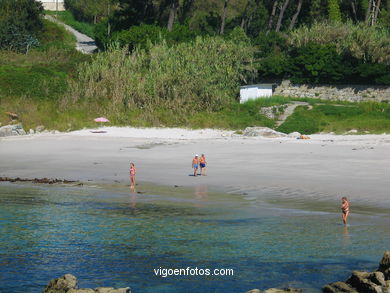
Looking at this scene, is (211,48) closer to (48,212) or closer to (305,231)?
(48,212)

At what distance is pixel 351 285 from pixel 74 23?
93502 mm

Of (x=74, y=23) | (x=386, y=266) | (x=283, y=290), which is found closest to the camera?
(x=386, y=266)

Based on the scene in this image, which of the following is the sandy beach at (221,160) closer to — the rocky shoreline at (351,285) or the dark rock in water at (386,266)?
the dark rock in water at (386,266)

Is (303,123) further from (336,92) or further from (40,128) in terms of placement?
(40,128)

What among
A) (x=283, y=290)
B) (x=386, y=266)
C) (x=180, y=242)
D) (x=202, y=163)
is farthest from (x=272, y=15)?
(x=386, y=266)

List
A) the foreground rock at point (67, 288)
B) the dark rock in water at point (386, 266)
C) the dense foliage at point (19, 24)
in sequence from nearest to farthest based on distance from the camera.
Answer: the foreground rock at point (67, 288) < the dark rock in water at point (386, 266) < the dense foliage at point (19, 24)

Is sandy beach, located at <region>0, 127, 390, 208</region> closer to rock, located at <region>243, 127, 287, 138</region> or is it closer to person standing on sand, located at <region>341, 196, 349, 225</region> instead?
rock, located at <region>243, 127, 287, 138</region>

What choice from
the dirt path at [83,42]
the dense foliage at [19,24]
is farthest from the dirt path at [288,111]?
the dirt path at [83,42]

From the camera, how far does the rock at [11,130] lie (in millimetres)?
48188

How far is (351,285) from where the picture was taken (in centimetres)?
1569

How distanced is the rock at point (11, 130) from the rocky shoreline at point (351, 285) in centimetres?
3434

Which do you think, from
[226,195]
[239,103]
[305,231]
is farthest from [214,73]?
[305,231]

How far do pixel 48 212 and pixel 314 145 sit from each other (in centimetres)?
1856

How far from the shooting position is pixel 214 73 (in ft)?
183
